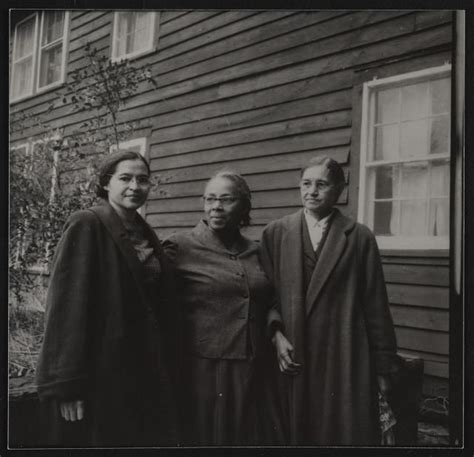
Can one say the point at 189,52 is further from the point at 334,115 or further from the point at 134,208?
the point at 134,208

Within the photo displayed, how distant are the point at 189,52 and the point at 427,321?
8.91 feet

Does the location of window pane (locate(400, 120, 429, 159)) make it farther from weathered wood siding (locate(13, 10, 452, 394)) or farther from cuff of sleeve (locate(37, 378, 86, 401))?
cuff of sleeve (locate(37, 378, 86, 401))

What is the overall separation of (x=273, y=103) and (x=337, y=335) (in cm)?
191

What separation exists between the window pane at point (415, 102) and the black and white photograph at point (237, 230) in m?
0.01

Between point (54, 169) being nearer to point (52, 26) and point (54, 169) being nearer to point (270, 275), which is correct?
point (52, 26)

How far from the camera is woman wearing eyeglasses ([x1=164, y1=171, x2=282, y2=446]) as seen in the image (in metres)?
2.42

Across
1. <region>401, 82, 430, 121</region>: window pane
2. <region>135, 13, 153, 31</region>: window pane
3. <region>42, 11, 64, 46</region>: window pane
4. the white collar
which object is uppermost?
<region>135, 13, 153, 31</region>: window pane

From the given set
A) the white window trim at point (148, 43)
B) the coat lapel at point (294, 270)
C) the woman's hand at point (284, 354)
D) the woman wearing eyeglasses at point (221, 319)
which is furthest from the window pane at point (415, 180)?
the white window trim at point (148, 43)

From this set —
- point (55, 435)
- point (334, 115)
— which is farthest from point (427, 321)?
point (55, 435)

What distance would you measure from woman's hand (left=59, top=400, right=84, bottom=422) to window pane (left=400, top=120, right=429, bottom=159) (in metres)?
2.25

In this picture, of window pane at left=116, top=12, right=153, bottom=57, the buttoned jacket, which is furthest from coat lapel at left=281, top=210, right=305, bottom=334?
window pane at left=116, top=12, right=153, bottom=57

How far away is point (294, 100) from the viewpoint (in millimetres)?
3578

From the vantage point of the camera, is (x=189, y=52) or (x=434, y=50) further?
(x=189, y=52)

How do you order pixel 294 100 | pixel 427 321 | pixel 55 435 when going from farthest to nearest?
pixel 294 100
pixel 427 321
pixel 55 435
